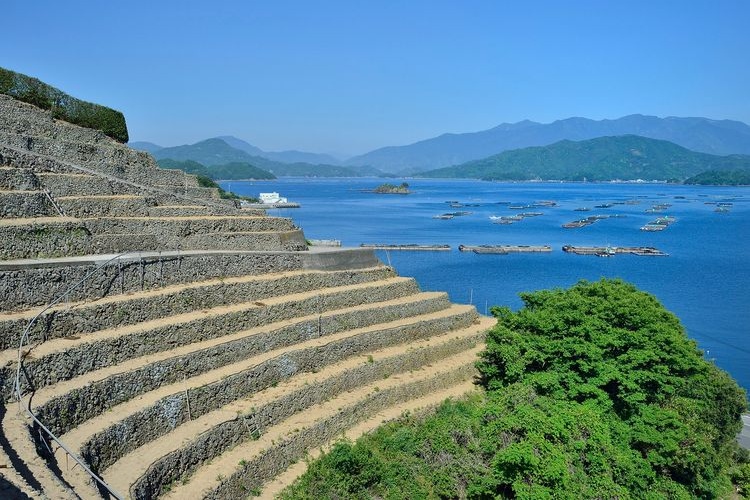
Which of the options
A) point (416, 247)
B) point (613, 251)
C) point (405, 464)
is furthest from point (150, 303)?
point (613, 251)

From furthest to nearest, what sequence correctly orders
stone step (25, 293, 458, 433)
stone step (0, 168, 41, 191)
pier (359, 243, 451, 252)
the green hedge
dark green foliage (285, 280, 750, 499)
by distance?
1. pier (359, 243, 451, 252)
2. the green hedge
3. stone step (0, 168, 41, 191)
4. dark green foliage (285, 280, 750, 499)
5. stone step (25, 293, 458, 433)

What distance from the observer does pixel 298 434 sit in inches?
708

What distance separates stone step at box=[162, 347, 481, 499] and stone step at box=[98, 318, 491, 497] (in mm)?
230

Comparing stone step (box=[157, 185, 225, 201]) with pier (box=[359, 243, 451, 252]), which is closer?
stone step (box=[157, 185, 225, 201])

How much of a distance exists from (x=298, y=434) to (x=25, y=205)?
10.1m

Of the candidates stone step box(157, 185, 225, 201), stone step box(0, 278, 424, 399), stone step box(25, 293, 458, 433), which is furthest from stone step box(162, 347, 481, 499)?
stone step box(157, 185, 225, 201)

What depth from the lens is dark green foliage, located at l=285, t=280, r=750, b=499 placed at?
51.9ft

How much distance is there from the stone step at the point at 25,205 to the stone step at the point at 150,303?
331cm

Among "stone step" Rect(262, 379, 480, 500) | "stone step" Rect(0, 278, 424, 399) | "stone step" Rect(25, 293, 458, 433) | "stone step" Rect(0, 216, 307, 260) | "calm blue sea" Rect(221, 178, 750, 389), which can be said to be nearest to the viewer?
"stone step" Rect(25, 293, 458, 433)

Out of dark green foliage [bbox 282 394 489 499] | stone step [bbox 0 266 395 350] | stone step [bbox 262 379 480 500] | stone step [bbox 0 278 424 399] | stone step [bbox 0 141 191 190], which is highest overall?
stone step [bbox 0 141 191 190]

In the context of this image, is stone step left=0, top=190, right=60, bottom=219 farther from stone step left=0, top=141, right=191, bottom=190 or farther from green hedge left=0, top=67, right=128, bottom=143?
green hedge left=0, top=67, right=128, bottom=143

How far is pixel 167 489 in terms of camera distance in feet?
46.8

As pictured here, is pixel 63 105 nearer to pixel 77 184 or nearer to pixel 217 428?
pixel 77 184

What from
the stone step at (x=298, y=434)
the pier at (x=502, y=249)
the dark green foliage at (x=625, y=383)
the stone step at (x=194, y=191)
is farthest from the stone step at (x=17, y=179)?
the pier at (x=502, y=249)
